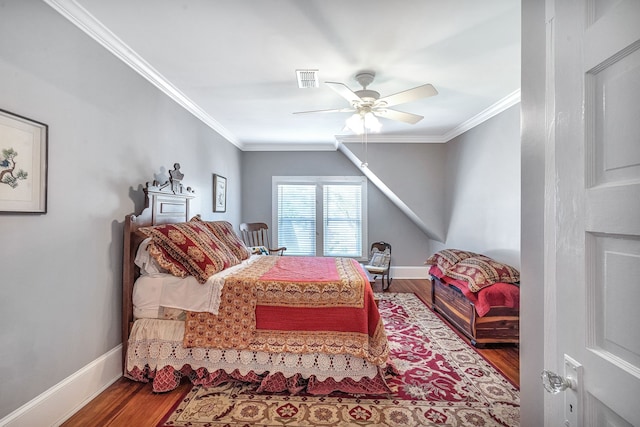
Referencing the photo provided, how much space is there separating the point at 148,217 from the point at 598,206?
2.82 m

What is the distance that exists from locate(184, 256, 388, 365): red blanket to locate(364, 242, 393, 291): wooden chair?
262 centimetres

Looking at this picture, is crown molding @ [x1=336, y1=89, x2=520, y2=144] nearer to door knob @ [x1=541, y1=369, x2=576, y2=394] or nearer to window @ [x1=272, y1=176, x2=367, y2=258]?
window @ [x1=272, y1=176, x2=367, y2=258]

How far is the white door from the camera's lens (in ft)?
1.82

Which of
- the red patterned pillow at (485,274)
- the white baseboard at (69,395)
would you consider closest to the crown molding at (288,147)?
the red patterned pillow at (485,274)

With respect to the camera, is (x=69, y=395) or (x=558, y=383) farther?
(x=69, y=395)

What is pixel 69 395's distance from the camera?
6.08 ft

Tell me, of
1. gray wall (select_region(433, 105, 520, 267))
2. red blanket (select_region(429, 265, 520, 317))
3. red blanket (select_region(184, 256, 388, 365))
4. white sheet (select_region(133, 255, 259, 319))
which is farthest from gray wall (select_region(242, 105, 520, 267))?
white sheet (select_region(133, 255, 259, 319))

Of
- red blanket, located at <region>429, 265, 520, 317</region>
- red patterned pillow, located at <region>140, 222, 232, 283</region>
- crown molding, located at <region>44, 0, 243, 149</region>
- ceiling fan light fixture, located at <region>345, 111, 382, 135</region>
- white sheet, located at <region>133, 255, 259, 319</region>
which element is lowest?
red blanket, located at <region>429, 265, 520, 317</region>

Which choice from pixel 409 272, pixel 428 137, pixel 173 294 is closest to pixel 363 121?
pixel 173 294

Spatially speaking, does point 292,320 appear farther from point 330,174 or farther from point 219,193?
point 330,174

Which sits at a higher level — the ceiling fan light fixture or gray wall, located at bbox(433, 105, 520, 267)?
the ceiling fan light fixture

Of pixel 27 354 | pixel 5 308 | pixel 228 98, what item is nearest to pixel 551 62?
pixel 5 308

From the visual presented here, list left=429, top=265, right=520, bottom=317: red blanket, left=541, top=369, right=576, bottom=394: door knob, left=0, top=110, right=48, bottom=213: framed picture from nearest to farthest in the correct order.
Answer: left=541, top=369, right=576, bottom=394: door knob → left=0, top=110, right=48, bottom=213: framed picture → left=429, top=265, right=520, bottom=317: red blanket

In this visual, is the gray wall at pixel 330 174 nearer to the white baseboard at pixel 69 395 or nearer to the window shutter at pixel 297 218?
the window shutter at pixel 297 218
